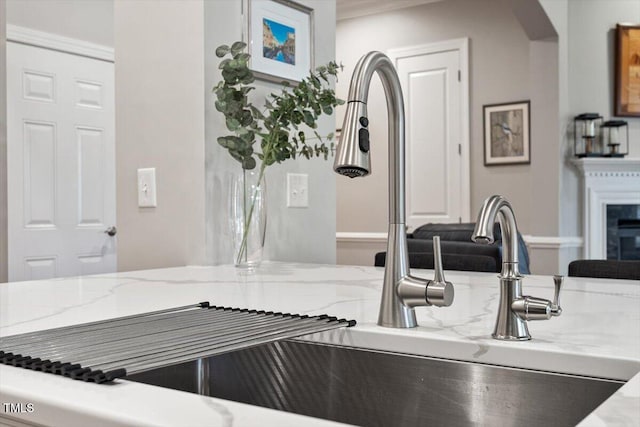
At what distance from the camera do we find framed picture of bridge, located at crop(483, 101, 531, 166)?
17.8ft

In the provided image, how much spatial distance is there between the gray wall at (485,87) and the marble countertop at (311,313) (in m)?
3.63

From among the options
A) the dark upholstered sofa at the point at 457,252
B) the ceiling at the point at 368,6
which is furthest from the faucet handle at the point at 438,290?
the ceiling at the point at 368,6

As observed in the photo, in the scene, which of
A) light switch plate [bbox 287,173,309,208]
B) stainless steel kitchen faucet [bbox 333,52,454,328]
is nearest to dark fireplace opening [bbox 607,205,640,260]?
light switch plate [bbox 287,173,309,208]

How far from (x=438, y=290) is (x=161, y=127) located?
131 cm

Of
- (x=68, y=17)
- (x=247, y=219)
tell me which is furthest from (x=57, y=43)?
(x=247, y=219)

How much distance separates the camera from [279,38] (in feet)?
7.14

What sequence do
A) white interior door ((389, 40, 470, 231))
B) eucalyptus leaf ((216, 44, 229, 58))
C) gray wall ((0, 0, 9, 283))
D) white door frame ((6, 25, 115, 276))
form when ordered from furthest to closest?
white interior door ((389, 40, 470, 231)) → white door frame ((6, 25, 115, 276)) → gray wall ((0, 0, 9, 283)) → eucalyptus leaf ((216, 44, 229, 58))

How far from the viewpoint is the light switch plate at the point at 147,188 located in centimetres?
201

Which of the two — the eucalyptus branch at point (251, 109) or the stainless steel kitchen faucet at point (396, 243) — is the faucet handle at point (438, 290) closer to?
the stainless steel kitchen faucet at point (396, 243)

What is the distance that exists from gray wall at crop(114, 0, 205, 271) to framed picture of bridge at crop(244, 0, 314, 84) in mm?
213

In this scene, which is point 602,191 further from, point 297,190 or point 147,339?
point 147,339

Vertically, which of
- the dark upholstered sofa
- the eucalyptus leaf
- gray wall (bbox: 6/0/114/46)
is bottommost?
the dark upholstered sofa

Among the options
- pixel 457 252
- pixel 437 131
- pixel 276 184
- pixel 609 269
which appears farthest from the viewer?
pixel 437 131

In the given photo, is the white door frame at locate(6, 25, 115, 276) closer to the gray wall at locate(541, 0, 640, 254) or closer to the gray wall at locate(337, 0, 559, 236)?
the gray wall at locate(337, 0, 559, 236)
